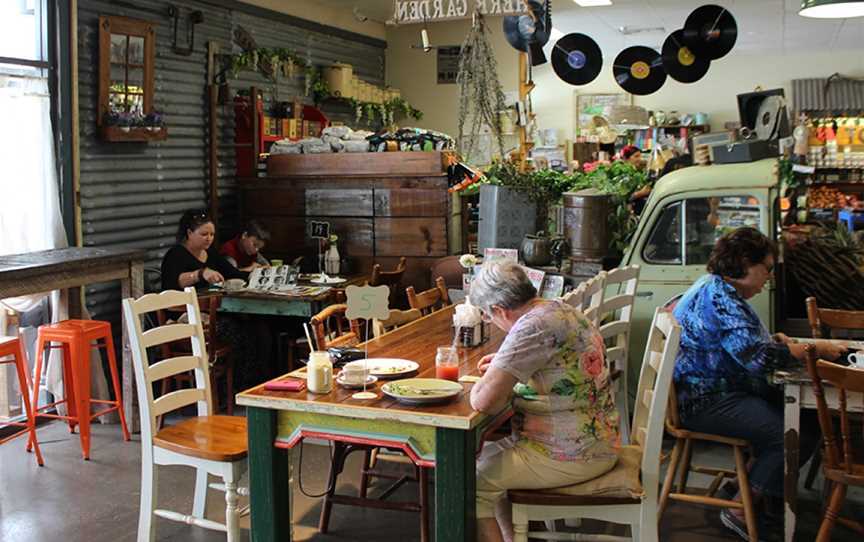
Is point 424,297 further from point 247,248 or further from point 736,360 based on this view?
point 247,248

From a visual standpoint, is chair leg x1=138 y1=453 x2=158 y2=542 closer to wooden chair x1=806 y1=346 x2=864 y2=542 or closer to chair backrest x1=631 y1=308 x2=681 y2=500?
chair backrest x1=631 y1=308 x2=681 y2=500

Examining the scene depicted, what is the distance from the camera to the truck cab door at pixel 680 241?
527 centimetres

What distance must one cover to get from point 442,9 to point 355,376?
291cm

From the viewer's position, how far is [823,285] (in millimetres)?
5609

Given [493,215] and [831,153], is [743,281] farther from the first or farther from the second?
[831,153]

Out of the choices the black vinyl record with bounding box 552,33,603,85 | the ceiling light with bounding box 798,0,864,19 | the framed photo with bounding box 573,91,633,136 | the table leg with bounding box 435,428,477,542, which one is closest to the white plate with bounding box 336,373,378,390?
the table leg with bounding box 435,428,477,542

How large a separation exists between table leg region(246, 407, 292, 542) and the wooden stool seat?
28 cm

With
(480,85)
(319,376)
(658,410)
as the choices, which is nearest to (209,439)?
(319,376)

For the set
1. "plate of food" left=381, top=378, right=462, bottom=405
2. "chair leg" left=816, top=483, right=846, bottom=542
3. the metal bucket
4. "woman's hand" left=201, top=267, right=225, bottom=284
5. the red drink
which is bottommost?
"chair leg" left=816, top=483, right=846, bottom=542

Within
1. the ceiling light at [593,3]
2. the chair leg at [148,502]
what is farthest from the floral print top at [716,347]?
the ceiling light at [593,3]

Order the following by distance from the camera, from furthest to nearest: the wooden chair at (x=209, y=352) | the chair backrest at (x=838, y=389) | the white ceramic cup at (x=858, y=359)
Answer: the wooden chair at (x=209, y=352)
the white ceramic cup at (x=858, y=359)
the chair backrest at (x=838, y=389)

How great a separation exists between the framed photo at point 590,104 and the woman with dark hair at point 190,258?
393 inches

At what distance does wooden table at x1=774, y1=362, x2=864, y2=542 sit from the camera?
12.4ft

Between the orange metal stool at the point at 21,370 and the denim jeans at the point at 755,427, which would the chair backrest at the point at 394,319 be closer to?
the denim jeans at the point at 755,427
